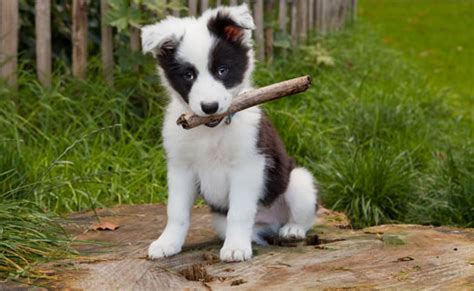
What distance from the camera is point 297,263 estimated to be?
11.5ft

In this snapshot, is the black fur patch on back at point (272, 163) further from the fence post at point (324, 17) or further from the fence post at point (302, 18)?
the fence post at point (324, 17)

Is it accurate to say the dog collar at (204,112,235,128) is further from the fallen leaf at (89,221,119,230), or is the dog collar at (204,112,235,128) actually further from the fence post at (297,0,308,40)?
the fence post at (297,0,308,40)

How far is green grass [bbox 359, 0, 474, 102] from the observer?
1110 centimetres

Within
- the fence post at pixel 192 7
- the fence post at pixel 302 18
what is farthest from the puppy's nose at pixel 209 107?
the fence post at pixel 302 18

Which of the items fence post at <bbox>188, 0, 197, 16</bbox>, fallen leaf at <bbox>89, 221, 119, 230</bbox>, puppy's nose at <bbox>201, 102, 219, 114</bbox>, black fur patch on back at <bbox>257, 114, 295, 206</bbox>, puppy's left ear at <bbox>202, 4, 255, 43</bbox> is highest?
fence post at <bbox>188, 0, 197, 16</bbox>

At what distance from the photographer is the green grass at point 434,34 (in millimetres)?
A: 11102

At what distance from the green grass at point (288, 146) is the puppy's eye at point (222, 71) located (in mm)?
1126

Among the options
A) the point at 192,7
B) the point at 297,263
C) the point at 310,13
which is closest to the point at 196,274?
the point at 297,263

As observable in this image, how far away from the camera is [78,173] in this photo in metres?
5.30

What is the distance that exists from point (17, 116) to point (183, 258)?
243 centimetres

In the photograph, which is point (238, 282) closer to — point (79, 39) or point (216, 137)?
point (216, 137)

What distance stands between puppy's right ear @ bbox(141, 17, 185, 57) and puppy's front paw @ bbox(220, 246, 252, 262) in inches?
34.7

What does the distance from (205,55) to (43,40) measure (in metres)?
3.07

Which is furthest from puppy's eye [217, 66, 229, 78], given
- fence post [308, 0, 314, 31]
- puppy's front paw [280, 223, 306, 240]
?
fence post [308, 0, 314, 31]
